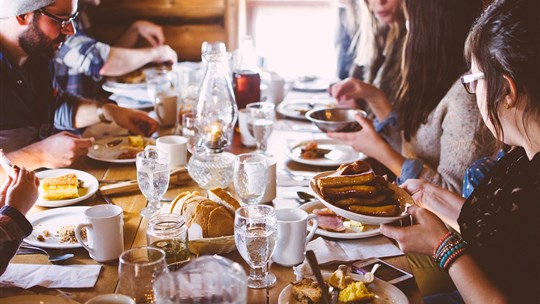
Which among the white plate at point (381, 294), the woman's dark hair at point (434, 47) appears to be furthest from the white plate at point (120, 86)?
the white plate at point (381, 294)

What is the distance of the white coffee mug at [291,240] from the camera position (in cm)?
129

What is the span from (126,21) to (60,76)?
136 centimetres

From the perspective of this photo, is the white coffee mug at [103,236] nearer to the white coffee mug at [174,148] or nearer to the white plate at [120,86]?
the white coffee mug at [174,148]

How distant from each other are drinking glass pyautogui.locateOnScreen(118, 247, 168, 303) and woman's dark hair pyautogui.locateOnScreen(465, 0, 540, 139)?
85 centimetres

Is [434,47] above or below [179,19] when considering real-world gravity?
above

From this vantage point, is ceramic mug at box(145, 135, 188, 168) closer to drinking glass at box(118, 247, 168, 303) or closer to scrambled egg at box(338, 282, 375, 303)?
drinking glass at box(118, 247, 168, 303)

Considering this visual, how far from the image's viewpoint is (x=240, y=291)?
2.84 feet

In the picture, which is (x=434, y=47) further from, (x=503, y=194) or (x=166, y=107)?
(x=166, y=107)

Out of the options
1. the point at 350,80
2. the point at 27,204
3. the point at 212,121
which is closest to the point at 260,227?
the point at 27,204

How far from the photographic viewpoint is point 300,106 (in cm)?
287

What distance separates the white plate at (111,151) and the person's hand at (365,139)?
747 millimetres

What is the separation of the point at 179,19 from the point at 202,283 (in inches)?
150

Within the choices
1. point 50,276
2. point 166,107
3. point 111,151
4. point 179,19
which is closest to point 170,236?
point 50,276

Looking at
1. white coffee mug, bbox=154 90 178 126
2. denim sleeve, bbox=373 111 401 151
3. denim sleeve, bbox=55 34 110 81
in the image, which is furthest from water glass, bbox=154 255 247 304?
denim sleeve, bbox=55 34 110 81
